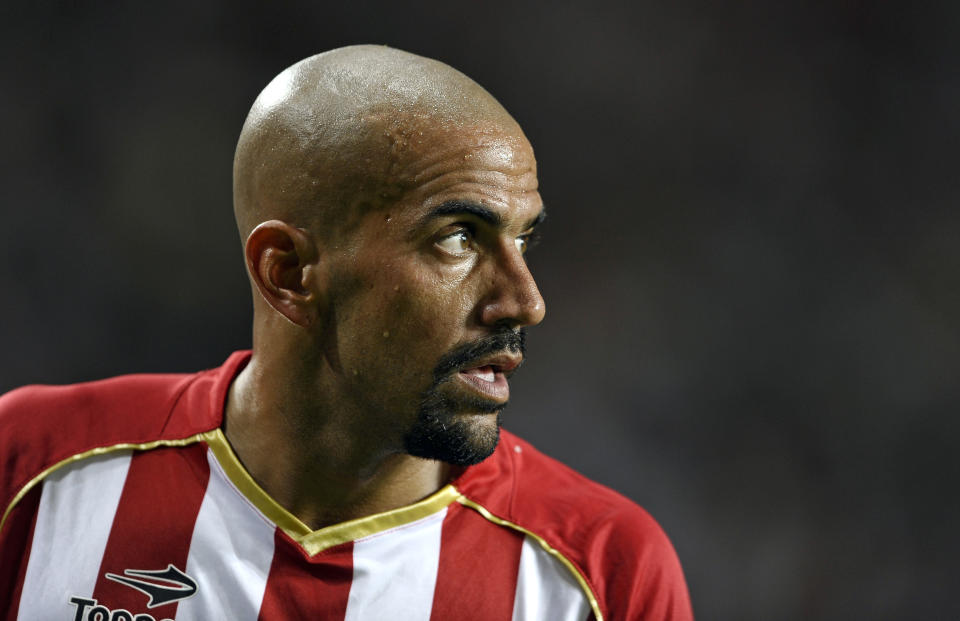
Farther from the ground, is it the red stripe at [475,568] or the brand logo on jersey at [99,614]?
the red stripe at [475,568]

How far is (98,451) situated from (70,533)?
141 mm

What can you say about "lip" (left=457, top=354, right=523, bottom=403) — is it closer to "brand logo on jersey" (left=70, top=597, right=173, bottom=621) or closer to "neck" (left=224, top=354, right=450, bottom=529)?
"neck" (left=224, top=354, right=450, bottom=529)

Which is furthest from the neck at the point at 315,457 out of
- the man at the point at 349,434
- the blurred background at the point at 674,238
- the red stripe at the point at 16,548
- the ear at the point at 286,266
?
the blurred background at the point at 674,238

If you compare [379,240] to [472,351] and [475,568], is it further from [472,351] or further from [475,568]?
[475,568]

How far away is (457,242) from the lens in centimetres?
156

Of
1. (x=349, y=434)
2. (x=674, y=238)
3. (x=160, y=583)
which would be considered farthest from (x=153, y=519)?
(x=674, y=238)

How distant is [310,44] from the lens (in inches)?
106

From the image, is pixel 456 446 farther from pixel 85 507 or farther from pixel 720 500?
pixel 720 500

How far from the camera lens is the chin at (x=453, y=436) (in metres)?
1.59

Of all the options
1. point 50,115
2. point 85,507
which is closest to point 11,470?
point 85,507

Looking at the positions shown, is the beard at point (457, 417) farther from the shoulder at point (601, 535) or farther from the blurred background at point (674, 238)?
the blurred background at point (674, 238)

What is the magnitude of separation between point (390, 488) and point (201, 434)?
13.3 inches

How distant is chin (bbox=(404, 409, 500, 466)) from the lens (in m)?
1.59

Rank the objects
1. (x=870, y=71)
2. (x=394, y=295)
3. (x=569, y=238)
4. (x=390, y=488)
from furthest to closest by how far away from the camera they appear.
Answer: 1. (x=569, y=238)
2. (x=870, y=71)
3. (x=390, y=488)
4. (x=394, y=295)
